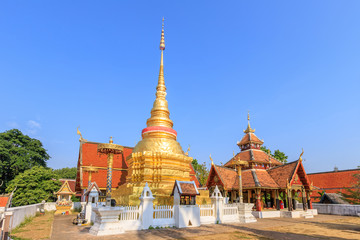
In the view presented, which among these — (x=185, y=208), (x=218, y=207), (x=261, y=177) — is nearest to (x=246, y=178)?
(x=261, y=177)

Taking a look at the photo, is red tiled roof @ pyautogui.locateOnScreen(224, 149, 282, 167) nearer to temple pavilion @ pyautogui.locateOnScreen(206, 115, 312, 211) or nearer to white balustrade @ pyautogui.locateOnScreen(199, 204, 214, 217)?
temple pavilion @ pyautogui.locateOnScreen(206, 115, 312, 211)

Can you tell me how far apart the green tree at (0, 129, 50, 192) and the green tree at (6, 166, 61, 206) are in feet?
22.2

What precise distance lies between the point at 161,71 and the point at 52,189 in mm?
20553

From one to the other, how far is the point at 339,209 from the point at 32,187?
34.6 metres

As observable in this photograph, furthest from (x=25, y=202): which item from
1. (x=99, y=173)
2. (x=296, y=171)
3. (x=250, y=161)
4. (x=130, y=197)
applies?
(x=296, y=171)

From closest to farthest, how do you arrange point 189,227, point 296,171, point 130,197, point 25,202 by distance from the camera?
point 189,227, point 130,197, point 296,171, point 25,202

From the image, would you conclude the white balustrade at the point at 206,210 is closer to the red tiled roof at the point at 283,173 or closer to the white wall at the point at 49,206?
the red tiled roof at the point at 283,173

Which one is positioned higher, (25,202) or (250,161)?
(250,161)

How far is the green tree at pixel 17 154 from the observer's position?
3500 centimetres

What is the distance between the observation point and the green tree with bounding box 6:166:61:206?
26969 millimetres

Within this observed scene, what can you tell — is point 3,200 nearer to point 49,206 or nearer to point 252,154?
point 49,206

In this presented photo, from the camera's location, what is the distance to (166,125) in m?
22.1

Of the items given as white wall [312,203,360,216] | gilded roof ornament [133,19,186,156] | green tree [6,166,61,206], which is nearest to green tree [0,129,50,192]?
green tree [6,166,61,206]

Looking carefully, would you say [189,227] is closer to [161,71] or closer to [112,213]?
[112,213]
